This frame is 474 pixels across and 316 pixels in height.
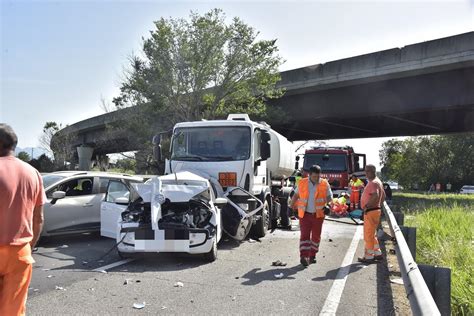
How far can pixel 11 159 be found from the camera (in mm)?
3430

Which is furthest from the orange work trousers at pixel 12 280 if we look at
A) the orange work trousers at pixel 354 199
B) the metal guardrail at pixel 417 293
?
the orange work trousers at pixel 354 199

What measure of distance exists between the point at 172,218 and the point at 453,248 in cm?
448

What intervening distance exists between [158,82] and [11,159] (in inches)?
786

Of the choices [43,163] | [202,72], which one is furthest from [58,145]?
[202,72]

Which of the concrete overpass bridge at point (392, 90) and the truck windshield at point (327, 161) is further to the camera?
the truck windshield at point (327, 161)

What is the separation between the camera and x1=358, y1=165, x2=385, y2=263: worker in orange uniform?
8180 mm

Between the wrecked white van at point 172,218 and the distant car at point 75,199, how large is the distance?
2.46ft

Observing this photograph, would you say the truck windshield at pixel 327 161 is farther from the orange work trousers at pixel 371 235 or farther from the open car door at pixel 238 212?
the orange work trousers at pixel 371 235

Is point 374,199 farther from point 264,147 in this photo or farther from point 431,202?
point 431,202

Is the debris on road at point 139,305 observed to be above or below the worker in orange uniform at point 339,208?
below

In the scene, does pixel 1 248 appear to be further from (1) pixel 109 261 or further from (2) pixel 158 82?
(2) pixel 158 82

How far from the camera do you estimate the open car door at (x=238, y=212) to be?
944cm

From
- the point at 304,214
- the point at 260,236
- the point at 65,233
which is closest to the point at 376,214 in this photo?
the point at 304,214

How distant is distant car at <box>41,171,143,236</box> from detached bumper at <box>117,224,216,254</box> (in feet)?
6.92
